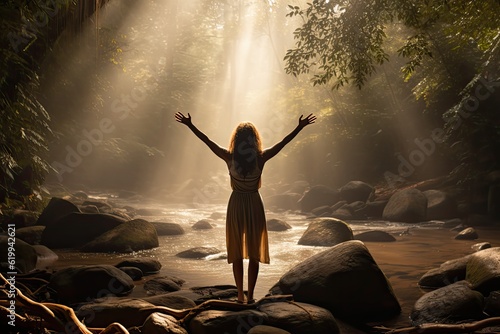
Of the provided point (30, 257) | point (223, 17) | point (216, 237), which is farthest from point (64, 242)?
point (223, 17)

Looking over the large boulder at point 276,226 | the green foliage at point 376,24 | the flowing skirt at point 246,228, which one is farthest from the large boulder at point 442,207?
the flowing skirt at point 246,228

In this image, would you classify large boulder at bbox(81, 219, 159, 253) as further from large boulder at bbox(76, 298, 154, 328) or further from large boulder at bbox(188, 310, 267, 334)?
large boulder at bbox(188, 310, 267, 334)

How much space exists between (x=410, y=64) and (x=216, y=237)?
8346mm

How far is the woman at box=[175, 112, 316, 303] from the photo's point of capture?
6680mm

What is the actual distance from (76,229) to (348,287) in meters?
8.83

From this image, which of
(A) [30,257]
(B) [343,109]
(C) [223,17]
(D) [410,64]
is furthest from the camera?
(C) [223,17]

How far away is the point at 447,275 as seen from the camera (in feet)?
31.4

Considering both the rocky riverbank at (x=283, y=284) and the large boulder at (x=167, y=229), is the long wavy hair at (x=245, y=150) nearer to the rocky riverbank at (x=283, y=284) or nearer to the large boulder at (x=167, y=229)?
the rocky riverbank at (x=283, y=284)

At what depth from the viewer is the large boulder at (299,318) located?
21.1 ft

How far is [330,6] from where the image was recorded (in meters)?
12.6

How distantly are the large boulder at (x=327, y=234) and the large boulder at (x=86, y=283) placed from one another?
24.0 ft

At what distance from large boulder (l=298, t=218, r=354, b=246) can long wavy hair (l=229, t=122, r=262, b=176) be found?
28.7 feet

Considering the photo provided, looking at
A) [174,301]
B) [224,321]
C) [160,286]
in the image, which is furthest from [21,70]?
[224,321]

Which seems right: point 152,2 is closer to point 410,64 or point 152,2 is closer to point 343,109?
point 343,109
